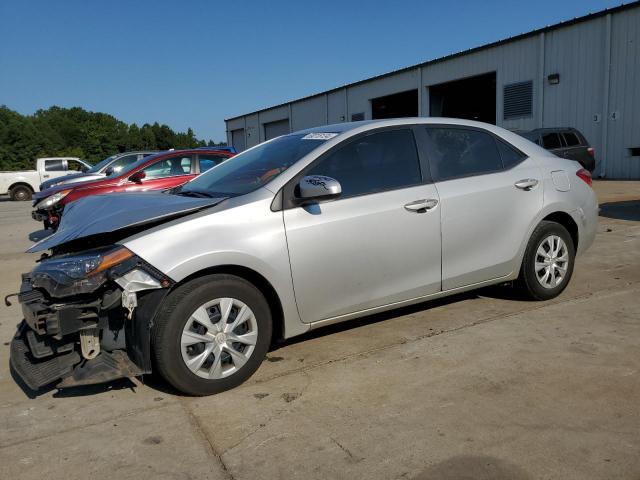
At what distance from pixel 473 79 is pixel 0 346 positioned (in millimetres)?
24401

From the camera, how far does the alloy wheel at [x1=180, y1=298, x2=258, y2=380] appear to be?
3.16 metres

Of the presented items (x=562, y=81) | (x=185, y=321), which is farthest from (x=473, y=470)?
(x=562, y=81)

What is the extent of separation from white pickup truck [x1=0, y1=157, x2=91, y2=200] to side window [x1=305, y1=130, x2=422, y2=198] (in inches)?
878

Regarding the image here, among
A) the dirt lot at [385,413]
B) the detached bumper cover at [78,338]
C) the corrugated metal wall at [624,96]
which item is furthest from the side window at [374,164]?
the corrugated metal wall at [624,96]

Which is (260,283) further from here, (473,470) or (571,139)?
(571,139)

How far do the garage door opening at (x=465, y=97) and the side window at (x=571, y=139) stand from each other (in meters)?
8.90

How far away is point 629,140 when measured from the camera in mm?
18688

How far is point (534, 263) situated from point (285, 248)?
7.91 ft

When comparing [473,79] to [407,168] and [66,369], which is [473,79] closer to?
[407,168]

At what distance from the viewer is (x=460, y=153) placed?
4.38 metres

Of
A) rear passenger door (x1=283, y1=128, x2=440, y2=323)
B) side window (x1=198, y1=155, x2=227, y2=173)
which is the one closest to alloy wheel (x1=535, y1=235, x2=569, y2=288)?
rear passenger door (x1=283, y1=128, x2=440, y2=323)

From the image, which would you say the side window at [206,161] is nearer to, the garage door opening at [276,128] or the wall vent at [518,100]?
the wall vent at [518,100]

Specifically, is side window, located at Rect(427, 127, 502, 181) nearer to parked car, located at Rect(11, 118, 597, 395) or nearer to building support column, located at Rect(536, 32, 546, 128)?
parked car, located at Rect(11, 118, 597, 395)

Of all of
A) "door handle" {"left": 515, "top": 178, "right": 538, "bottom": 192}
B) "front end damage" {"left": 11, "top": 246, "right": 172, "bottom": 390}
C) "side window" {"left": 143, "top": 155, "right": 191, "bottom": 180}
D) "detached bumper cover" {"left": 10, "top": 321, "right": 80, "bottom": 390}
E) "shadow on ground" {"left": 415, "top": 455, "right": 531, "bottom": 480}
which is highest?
"side window" {"left": 143, "top": 155, "right": 191, "bottom": 180}
